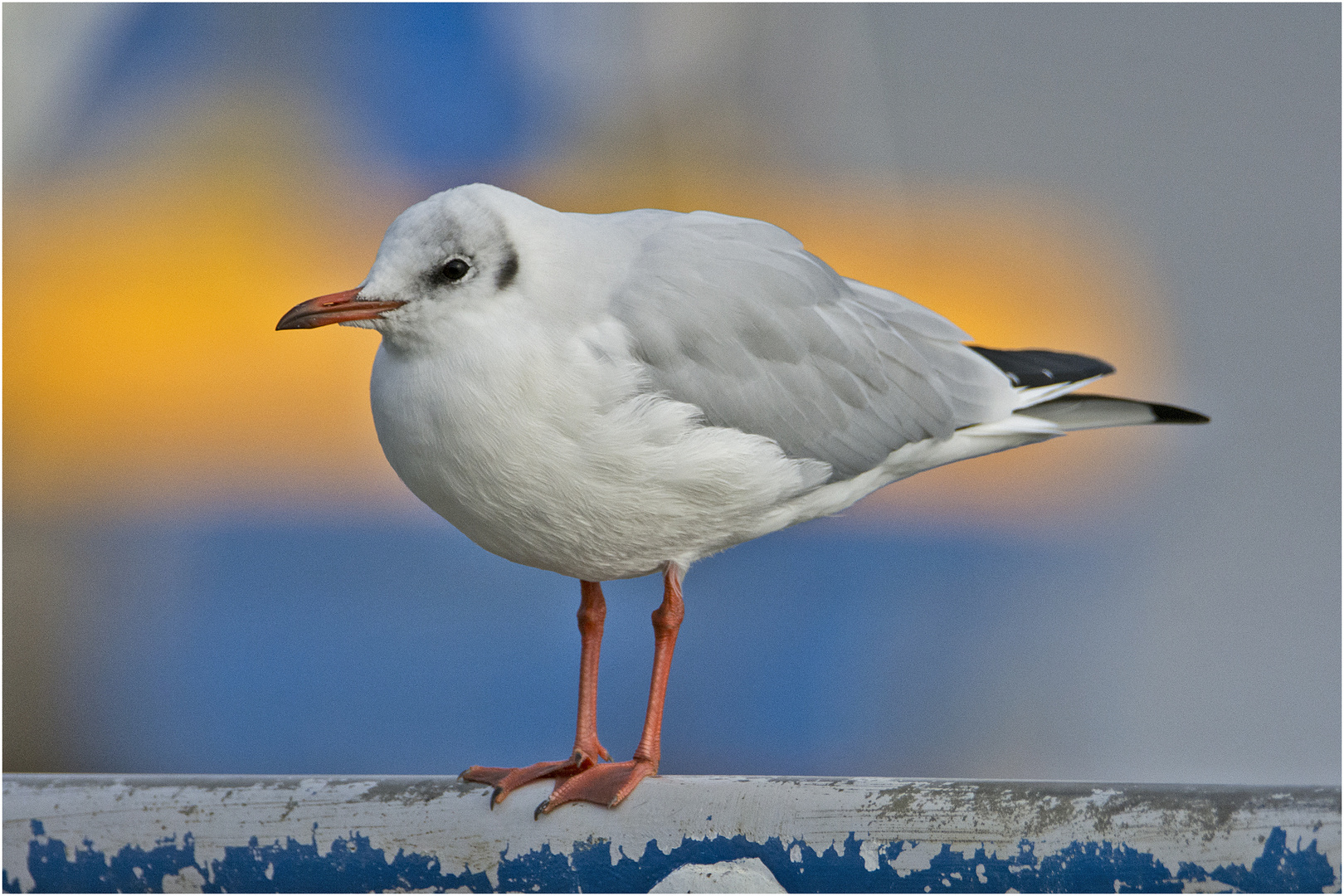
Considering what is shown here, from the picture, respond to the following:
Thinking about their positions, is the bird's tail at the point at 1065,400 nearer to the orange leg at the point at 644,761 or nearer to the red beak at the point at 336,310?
the orange leg at the point at 644,761

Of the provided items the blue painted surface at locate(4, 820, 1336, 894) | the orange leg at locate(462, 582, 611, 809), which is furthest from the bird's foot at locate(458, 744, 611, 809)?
the blue painted surface at locate(4, 820, 1336, 894)

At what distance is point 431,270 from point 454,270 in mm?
27

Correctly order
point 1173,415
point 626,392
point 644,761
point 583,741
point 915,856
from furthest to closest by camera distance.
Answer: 1. point 1173,415
2. point 583,741
3. point 644,761
4. point 626,392
5. point 915,856

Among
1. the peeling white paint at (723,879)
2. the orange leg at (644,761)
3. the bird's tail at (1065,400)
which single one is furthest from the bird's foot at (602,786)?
the bird's tail at (1065,400)

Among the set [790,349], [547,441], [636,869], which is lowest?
[636,869]

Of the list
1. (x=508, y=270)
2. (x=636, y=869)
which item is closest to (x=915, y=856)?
(x=636, y=869)

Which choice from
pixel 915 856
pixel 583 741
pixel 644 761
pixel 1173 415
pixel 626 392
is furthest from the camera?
pixel 1173 415

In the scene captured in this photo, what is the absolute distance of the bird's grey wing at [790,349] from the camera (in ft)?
5.20

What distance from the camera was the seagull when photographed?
145cm

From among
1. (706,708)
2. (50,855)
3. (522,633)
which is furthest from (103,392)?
(50,855)

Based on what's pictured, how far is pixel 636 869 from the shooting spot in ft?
4.81

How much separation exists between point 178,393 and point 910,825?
4.04 meters

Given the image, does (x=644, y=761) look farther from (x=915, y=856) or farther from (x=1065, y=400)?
(x=1065, y=400)

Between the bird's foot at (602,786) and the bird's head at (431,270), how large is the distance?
23.2 inches
